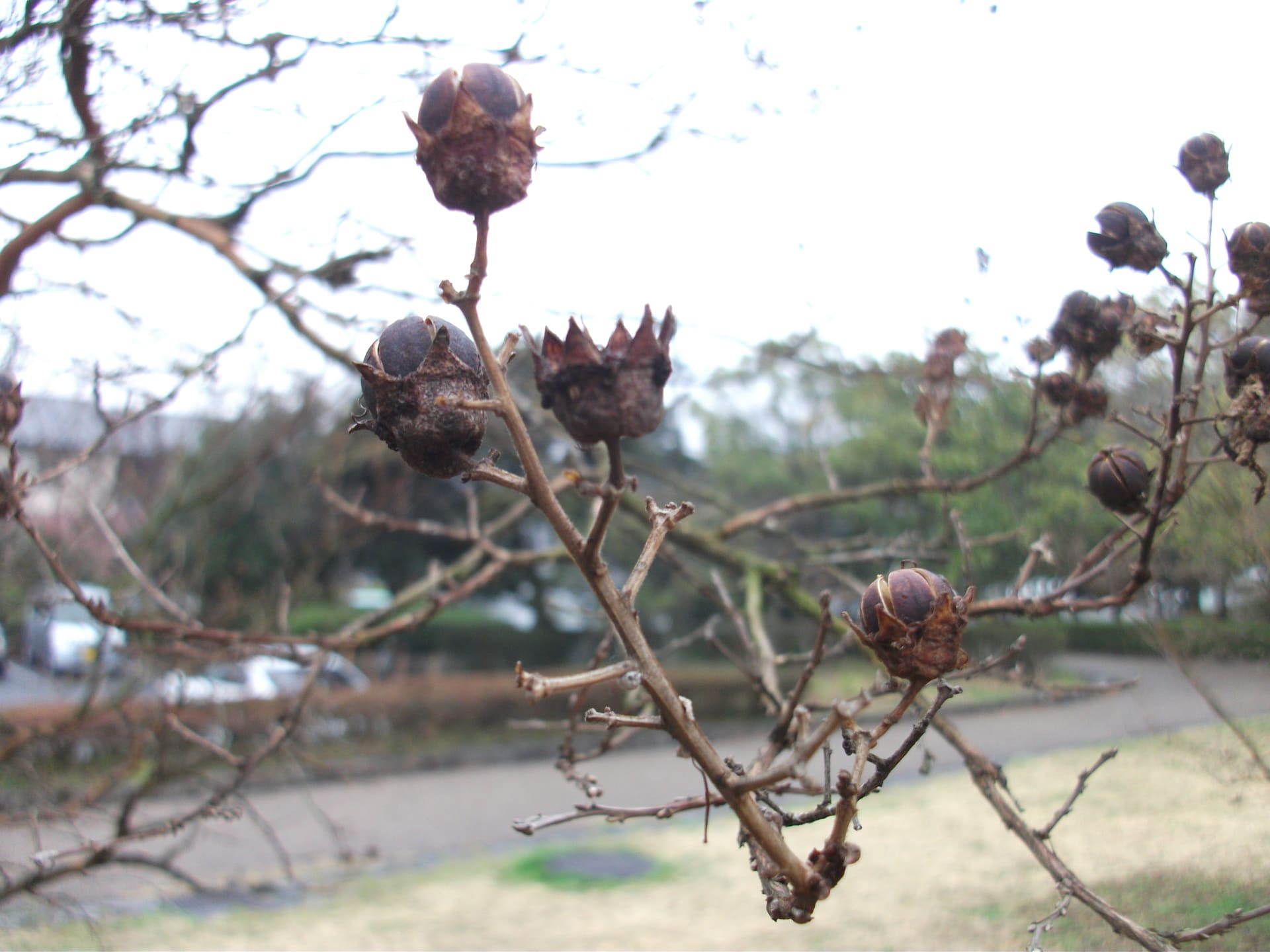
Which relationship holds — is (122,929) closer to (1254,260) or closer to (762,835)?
(762,835)

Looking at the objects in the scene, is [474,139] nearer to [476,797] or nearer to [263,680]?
[476,797]

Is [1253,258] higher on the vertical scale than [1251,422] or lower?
higher

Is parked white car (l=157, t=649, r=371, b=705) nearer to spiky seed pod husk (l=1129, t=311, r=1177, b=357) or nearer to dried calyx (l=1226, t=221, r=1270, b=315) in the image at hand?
spiky seed pod husk (l=1129, t=311, r=1177, b=357)

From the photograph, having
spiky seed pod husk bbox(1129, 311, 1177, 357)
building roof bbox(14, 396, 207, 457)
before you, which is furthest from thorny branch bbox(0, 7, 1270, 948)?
building roof bbox(14, 396, 207, 457)

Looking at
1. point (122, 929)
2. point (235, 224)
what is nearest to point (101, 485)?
point (122, 929)

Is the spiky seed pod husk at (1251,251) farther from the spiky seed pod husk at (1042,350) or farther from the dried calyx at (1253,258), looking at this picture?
the spiky seed pod husk at (1042,350)

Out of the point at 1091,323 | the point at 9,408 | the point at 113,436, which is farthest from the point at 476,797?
the point at 1091,323
